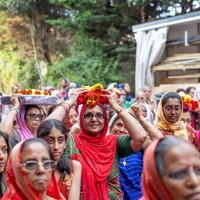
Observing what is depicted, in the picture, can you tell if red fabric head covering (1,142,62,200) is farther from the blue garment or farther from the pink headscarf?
the pink headscarf

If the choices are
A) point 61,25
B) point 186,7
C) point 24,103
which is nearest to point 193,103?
point 24,103

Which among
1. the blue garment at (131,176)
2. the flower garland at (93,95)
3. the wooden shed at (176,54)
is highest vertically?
the wooden shed at (176,54)

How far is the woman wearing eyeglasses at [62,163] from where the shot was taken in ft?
11.0

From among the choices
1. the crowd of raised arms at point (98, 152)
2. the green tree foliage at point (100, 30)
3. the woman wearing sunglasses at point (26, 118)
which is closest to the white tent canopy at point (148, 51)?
the green tree foliage at point (100, 30)

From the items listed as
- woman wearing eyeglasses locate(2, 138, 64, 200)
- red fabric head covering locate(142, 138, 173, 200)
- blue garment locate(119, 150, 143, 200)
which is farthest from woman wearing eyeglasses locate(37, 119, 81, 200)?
red fabric head covering locate(142, 138, 173, 200)

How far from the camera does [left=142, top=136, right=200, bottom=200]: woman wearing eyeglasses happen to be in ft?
6.27

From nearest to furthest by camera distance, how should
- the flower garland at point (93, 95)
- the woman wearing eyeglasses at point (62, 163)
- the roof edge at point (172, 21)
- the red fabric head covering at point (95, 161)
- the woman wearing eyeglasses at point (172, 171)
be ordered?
→ the woman wearing eyeglasses at point (172, 171) < the woman wearing eyeglasses at point (62, 163) < the red fabric head covering at point (95, 161) < the flower garland at point (93, 95) < the roof edge at point (172, 21)

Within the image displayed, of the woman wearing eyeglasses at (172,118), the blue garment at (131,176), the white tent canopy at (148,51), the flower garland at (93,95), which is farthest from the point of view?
the white tent canopy at (148,51)

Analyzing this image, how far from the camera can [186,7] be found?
614 inches

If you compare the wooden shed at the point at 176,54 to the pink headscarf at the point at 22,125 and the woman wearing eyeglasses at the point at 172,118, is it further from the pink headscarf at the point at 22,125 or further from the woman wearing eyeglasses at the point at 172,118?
the pink headscarf at the point at 22,125

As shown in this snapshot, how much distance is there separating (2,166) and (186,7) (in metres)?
13.5

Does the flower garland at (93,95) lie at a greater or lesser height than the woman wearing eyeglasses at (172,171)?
greater

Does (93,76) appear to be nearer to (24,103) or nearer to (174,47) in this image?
(174,47)

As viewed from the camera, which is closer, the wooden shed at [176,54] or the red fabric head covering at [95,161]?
the red fabric head covering at [95,161]
